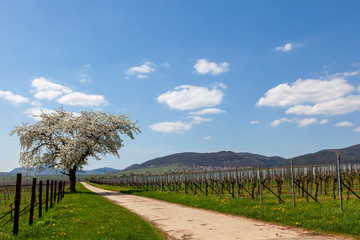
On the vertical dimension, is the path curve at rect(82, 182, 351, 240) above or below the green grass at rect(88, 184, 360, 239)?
below

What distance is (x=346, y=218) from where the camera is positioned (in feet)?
40.1

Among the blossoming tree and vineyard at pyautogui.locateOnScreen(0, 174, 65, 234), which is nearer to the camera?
vineyard at pyautogui.locateOnScreen(0, 174, 65, 234)

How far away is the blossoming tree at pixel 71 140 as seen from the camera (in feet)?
136

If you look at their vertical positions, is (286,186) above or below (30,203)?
below

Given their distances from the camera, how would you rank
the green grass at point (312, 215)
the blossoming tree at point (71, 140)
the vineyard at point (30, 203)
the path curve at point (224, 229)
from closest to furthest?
the vineyard at point (30, 203)
the path curve at point (224, 229)
the green grass at point (312, 215)
the blossoming tree at point (71, 140)

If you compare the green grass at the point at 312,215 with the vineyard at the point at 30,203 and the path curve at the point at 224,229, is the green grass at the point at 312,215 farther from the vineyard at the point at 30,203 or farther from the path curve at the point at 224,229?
the vineyard at the point at 30,203

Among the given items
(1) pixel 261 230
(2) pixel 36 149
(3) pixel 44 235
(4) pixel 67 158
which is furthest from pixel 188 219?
(2) pixel 36 149

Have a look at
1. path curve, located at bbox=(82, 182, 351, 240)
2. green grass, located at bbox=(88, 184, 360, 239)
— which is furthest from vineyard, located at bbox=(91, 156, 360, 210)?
path curve, located at bbox=(82, 182, 351, 240)

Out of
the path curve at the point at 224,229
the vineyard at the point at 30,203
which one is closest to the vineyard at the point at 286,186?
the path curve at the point at 224,229

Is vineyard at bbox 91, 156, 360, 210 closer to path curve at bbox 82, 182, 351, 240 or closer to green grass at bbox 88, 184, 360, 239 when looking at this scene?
green grass at bbox 88, 184, 360, 239

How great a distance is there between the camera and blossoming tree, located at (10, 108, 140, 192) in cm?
4150

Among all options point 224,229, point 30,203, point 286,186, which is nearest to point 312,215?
point 224,229

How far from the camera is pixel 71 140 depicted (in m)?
41.4

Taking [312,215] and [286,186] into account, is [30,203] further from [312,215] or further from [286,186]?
[286,186]
